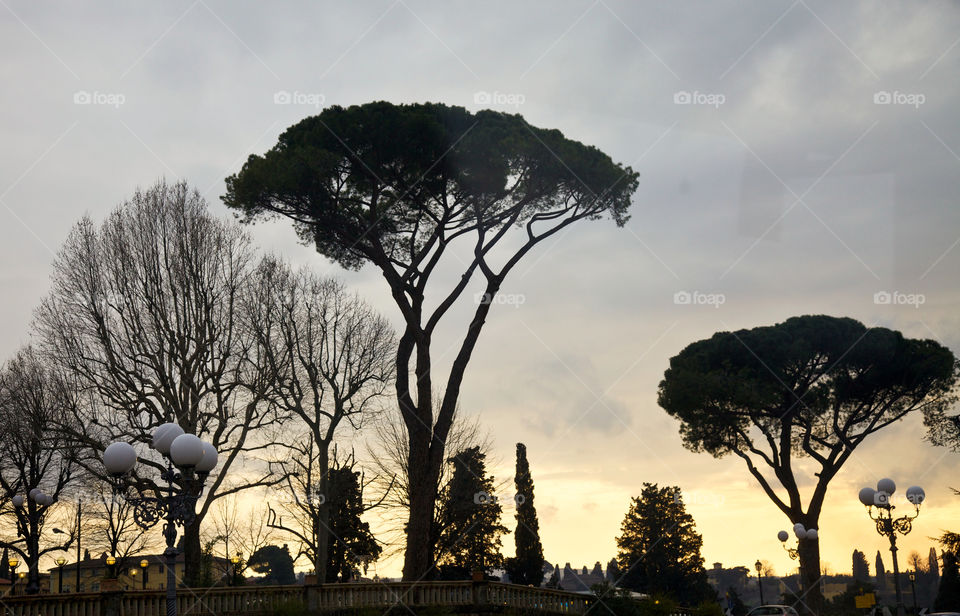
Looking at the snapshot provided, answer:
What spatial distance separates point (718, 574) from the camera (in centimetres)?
9862

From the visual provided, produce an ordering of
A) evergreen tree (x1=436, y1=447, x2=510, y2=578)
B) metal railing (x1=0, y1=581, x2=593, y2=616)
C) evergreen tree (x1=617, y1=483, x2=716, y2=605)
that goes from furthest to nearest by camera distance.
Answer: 1. evergreen tree (x1=617, y1=483, x2=716, y2=605)
2. evergreen tree (x1=436, y1=447, x2=510, y2=578)
3. metal railing (x1=0, y1=581, x2=593, y2=616)

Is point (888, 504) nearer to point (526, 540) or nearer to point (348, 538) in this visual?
point (348, 538)

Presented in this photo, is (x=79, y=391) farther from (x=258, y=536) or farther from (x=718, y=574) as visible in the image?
(x=718, y=574)

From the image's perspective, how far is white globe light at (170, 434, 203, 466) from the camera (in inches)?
428

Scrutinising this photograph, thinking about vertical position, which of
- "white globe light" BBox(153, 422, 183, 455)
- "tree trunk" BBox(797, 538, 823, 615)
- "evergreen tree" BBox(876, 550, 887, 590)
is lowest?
"evergreen tree" BBox(876, 550, 887, 590)

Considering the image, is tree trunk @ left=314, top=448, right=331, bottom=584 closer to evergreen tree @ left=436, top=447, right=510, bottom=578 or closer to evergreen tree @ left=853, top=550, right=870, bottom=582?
evergreen tree @ left=436, top=447, right=510, bottom=578

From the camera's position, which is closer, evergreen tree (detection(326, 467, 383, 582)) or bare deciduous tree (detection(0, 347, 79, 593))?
bare deciduous tree (detection(0, 347, 79, 593))

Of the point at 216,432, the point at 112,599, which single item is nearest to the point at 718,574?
the point at 216,432

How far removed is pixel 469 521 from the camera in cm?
4359

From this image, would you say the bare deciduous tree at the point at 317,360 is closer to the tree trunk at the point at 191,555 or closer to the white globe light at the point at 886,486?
the tree trunk at the point at 191,555

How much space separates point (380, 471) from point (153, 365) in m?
14.0

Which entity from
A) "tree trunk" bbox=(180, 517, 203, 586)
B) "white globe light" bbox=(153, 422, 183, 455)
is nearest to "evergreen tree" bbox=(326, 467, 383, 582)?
"tree trunk" bbox=(180, 517, 203, 586)

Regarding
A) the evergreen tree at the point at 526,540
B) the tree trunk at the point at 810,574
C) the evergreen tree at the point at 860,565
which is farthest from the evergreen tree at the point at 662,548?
the evergreen tree at the point at 860,565

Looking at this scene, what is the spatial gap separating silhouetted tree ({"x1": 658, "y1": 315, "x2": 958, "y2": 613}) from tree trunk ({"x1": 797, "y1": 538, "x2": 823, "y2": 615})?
104cm
